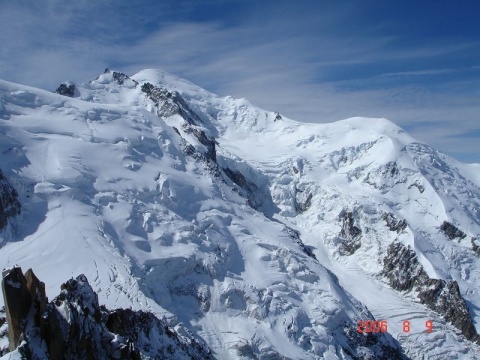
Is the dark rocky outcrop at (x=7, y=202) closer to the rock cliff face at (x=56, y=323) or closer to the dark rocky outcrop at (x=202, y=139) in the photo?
the rock cliff face at (x=56, y=323)

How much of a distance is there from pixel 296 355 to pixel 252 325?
683cm

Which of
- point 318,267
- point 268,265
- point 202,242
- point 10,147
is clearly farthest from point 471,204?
point 10,147

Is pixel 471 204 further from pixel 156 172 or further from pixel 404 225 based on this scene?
pixel 156 172

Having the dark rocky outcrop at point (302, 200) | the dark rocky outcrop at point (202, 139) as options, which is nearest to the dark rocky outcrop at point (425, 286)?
the dark rocky outcrop at point (302, 200)

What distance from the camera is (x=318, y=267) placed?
81.9m

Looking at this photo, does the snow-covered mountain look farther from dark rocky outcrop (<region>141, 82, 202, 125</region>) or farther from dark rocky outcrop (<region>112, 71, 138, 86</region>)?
dark rocky outcrop (<region>141, 82, 202, 125</region>)

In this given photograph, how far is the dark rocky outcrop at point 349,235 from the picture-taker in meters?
118

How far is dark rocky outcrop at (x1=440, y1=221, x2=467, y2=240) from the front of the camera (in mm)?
119500

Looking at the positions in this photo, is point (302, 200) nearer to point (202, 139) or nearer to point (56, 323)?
point (202, 139)

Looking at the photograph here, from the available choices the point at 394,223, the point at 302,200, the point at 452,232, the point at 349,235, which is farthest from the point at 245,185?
the point at 452,232

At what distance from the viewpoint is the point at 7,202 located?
6550cm

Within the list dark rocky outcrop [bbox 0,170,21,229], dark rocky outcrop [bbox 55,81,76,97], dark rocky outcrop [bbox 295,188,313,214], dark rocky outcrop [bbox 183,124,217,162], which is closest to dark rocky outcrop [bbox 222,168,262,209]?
dark rocky outcrop [bbox 183,124,217,162]

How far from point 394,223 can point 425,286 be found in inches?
684

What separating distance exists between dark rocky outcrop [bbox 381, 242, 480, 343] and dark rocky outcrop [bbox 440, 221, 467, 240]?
1586 centimetres
